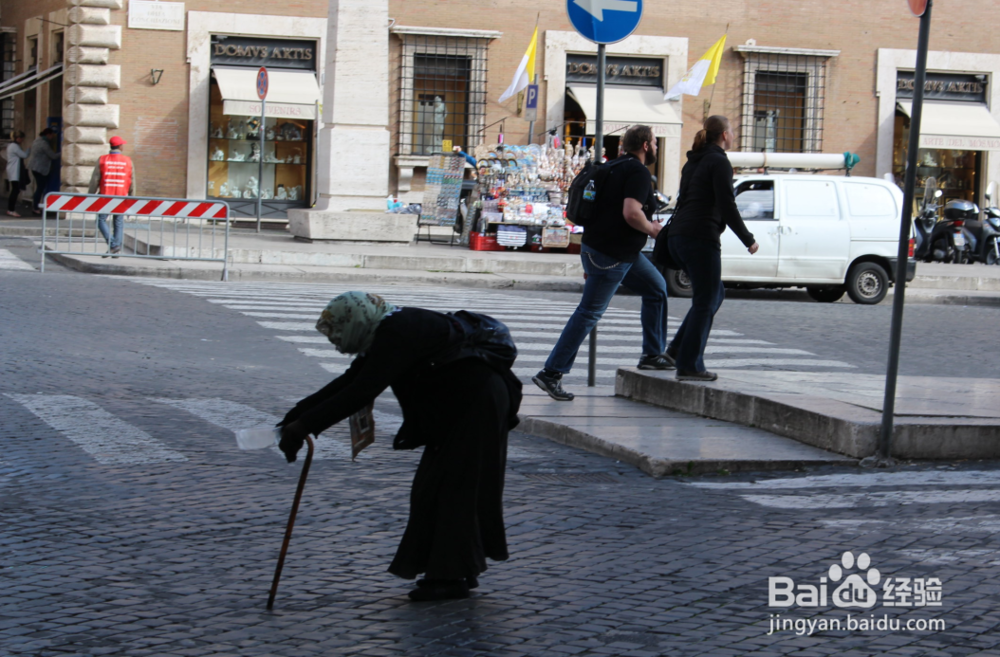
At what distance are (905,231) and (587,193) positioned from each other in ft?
7.84

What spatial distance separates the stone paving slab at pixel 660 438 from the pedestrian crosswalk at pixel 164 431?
17.1 inches

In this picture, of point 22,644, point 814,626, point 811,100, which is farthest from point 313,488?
point 811,100

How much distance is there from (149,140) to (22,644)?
2377 cm

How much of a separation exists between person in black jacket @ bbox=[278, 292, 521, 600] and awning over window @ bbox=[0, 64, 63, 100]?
2472cm

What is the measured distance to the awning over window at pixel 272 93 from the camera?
25.8 metres

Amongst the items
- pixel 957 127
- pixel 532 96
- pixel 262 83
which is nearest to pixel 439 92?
pixel 532 96

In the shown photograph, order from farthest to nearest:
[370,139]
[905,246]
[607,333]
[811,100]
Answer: [811,100] < [370,139] < [607,333] < [905,246]

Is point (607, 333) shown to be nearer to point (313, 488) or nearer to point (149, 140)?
point (313, 488)

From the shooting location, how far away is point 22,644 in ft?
12.6

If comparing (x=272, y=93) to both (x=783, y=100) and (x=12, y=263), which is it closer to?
(x=12, y=263)

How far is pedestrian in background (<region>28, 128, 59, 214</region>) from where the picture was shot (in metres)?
26.1

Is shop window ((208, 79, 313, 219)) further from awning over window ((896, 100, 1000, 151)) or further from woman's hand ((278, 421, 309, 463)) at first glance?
woman's hand ((278, 421, 309, 463))

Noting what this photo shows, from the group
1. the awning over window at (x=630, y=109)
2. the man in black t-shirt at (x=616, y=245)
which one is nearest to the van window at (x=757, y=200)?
the man in black t-shirt at (x=616, y=245)

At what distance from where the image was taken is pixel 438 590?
4.30m
